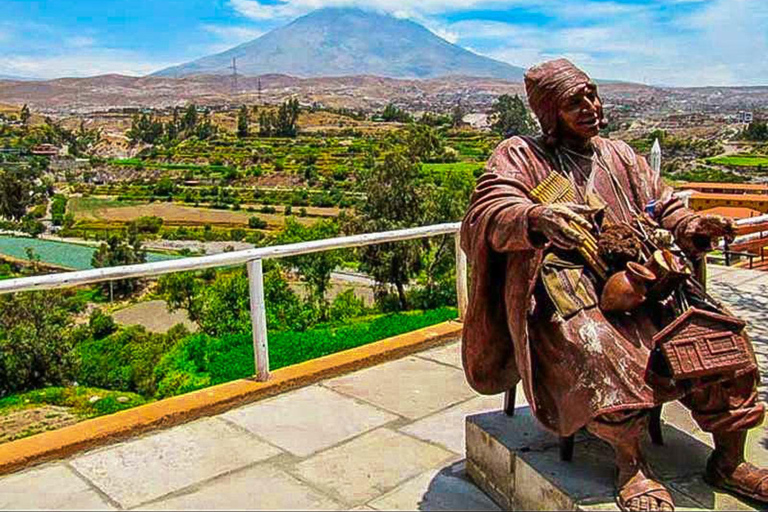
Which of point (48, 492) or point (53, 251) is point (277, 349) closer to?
point (48, 492)

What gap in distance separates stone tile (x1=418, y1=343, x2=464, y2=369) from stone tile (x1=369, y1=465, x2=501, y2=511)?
154cm

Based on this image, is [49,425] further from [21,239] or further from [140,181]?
[140,181]

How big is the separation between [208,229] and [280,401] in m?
61.2

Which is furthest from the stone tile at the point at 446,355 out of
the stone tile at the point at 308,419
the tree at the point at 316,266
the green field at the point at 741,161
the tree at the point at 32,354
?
the green field at the point at 741,161

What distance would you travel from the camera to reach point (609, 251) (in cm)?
237

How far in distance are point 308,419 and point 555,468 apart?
1469 mm

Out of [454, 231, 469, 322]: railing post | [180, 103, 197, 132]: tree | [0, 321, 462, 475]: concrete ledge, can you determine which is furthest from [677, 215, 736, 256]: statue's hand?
[180, 103, 197, 132]: tree

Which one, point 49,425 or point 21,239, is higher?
point 49,425

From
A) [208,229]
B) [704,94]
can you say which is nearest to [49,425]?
[208,229]

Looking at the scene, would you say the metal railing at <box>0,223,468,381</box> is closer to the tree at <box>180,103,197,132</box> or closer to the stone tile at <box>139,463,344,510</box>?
the stone tile at <box>139,463,344,510</box>

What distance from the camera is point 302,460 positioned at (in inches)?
121

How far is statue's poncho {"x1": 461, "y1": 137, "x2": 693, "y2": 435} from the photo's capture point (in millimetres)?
2203

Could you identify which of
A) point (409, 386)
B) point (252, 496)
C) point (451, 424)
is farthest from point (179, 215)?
point (252, 496)

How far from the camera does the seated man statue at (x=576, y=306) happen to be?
2.20 meters
